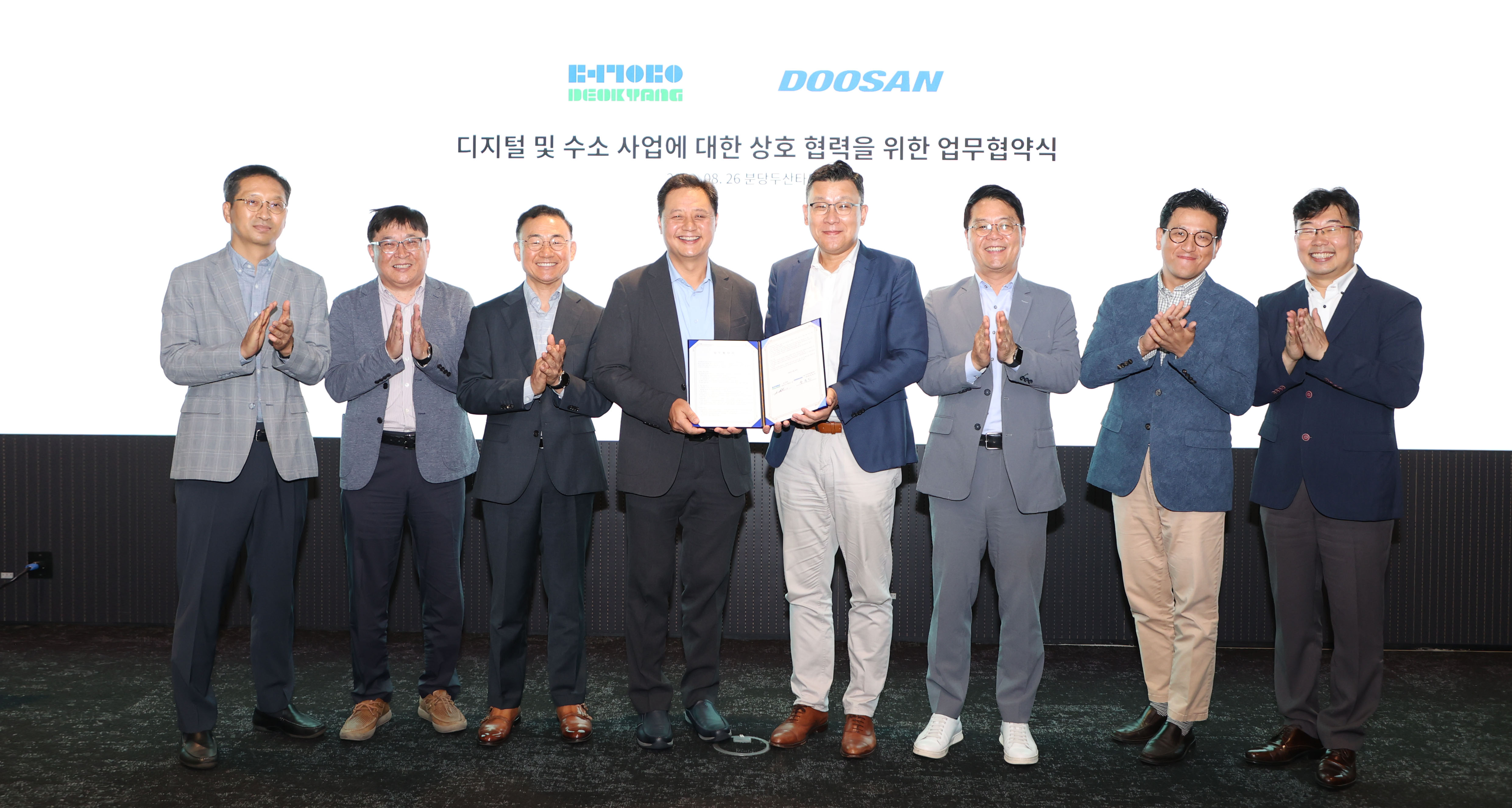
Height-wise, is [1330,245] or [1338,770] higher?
[1330,245]

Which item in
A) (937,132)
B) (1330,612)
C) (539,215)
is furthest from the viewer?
(937,132)

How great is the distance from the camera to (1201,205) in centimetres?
300

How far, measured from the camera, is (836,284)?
313cm

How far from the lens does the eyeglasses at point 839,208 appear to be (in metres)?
3.01

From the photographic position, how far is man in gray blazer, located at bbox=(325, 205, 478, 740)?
10.6 ft

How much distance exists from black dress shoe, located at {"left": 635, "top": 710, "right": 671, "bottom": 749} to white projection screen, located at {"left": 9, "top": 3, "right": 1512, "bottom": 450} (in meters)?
1.83

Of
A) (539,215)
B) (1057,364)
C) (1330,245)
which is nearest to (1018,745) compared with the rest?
(1057,364)

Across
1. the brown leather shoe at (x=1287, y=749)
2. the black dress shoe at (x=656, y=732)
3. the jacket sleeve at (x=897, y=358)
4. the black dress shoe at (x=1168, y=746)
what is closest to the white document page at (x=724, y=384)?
the jacket sleeve at (x=897, y=358)

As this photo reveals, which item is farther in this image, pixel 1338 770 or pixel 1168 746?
pixel 1168 746

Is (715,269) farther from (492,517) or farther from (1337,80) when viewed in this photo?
(1337,80)

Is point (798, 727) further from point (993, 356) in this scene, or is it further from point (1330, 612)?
point (1330, 612)

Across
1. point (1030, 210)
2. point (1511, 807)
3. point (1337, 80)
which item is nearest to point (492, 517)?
point (1030, 210)

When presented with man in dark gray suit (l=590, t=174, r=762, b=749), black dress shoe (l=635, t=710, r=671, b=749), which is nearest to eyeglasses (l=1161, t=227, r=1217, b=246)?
man in dark gray suit (l=590, t=174, r=762, b=749)

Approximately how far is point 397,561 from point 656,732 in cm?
112
